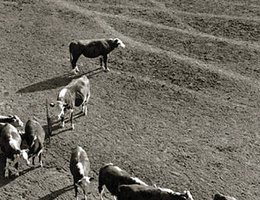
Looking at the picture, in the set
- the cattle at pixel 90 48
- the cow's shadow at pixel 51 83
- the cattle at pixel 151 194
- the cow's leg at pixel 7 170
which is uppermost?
the cattle at pixel 90 48

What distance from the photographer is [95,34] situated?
2541 centimetres

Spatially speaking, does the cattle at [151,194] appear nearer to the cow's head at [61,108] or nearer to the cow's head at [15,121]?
the cow's head at [61,108]

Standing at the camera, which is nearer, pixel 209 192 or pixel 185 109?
pixel 209 192

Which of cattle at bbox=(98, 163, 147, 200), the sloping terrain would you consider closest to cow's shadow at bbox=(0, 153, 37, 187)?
the sloping terrain

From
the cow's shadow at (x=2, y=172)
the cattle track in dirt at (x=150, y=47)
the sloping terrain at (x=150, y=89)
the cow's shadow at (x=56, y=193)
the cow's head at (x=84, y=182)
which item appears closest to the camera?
the cow's head at (x=84, y=182)

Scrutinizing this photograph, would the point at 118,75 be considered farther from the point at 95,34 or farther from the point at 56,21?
the point at 56,21

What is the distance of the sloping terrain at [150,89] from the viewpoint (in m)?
16.8

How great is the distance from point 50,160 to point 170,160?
12.5ft

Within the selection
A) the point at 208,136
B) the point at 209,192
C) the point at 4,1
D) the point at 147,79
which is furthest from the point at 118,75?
the point at 4,1

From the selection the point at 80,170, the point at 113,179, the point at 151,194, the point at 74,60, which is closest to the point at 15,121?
the point at 80,170

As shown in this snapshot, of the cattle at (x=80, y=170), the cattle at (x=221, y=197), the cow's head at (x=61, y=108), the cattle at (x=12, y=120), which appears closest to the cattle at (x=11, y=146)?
the cattle at (x=12, y=120)

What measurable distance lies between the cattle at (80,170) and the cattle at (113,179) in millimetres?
344

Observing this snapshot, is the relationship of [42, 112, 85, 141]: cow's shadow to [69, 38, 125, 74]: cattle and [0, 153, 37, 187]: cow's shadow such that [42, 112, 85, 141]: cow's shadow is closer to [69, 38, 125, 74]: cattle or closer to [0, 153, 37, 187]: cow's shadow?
[0, 153, 37, 187]: cow's shadow

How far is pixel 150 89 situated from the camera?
2139 cm
